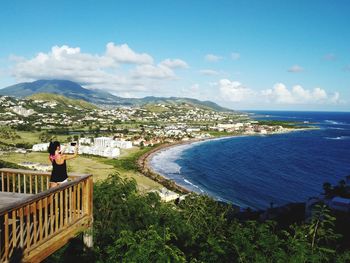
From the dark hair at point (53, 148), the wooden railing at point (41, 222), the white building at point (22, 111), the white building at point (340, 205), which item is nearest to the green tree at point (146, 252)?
the wooden railing at point (41, 222)

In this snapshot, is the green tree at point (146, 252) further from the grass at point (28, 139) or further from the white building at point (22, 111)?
the white building at point (22, 111)

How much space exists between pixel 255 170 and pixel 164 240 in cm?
6259

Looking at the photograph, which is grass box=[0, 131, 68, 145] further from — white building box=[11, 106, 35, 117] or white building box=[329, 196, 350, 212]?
white building box=[329, 196, 350, 212]

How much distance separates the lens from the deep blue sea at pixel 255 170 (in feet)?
161

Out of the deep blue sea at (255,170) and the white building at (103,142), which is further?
the white building at (103,142)

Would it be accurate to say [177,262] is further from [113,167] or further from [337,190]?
[113,167]

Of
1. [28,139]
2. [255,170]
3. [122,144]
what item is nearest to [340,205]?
[255,170]

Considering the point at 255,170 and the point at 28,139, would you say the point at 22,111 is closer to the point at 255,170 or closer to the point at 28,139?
the point at 28,139

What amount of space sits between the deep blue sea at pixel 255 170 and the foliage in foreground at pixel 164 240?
110 feet

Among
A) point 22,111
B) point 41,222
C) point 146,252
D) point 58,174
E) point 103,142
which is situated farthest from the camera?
point 22,111

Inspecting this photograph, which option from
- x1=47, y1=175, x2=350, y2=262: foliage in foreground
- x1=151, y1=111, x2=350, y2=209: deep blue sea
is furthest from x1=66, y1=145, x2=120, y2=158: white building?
x1=47, y1=175, x2=350, y2=262: foliage in foreground

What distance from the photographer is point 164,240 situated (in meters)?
7.26

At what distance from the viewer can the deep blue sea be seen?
49.1 metres

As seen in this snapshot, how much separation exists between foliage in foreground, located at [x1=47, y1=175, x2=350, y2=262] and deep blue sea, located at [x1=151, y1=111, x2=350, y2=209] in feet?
110
